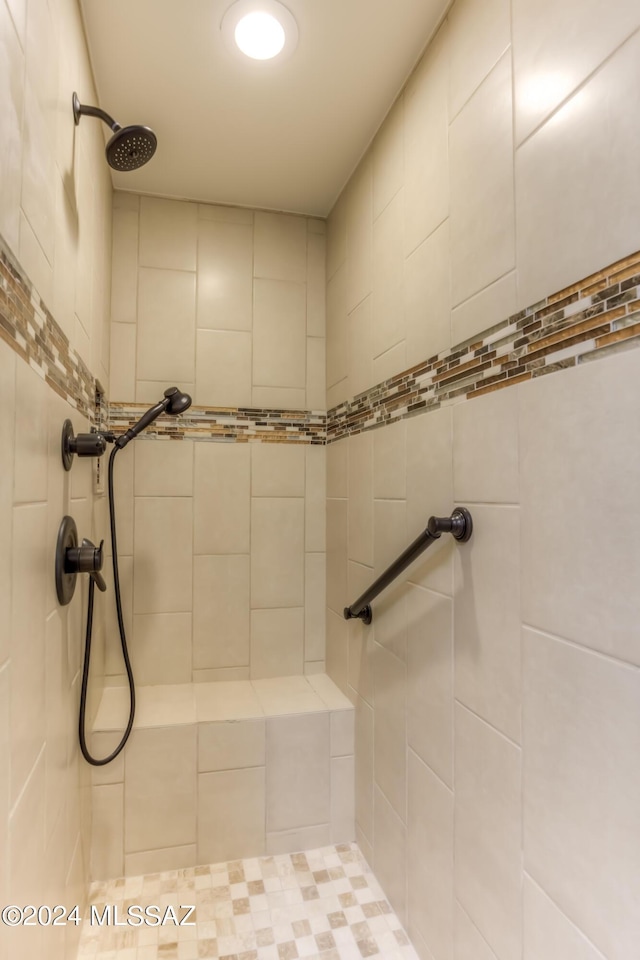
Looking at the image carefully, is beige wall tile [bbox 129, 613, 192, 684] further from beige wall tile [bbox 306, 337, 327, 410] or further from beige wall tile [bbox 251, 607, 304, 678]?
beige wall tile [bbox 306, 337, 327, 410]

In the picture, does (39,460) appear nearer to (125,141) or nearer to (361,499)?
(125,141)

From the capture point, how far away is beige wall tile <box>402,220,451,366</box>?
Answer: 4.19ft

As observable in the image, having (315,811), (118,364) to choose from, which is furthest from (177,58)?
(315,811)

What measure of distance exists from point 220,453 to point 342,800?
1329 millimetres

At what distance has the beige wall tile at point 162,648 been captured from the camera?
6.63ft

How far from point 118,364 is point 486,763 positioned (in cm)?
178

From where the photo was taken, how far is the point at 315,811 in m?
1.79

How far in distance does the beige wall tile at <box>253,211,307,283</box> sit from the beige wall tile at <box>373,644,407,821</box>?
1544 mm

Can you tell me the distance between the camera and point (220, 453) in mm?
2137

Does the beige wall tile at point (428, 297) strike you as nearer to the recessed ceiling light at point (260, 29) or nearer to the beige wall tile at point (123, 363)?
the recessed ceiling light at point (260, 29)

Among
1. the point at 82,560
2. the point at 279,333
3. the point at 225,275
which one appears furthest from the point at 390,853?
the point at 225,275

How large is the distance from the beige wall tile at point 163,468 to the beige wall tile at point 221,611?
0.30 meters

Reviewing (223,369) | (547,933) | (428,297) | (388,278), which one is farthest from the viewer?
(223,369)

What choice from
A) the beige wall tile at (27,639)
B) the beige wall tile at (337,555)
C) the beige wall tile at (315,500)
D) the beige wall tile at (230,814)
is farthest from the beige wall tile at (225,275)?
the beige wall tile at (230,814)
